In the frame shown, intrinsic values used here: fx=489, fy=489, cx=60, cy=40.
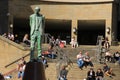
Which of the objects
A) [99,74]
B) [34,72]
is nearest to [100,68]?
[99,74]

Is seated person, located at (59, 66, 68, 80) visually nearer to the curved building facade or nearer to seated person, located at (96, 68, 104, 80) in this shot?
seated person, located at (96, 68, 104, 80)

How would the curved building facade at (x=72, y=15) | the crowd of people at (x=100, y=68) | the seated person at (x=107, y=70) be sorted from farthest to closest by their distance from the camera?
the curved building facade at (x=72, y=15), the seated person at (x=107, y=70), the crowd of people at (x=100, y=68)

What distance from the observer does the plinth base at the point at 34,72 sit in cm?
524

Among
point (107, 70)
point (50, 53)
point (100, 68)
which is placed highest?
point (50, 53)

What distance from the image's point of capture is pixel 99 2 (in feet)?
146

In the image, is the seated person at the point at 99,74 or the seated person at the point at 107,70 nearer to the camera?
the seated person at the point at 99,74

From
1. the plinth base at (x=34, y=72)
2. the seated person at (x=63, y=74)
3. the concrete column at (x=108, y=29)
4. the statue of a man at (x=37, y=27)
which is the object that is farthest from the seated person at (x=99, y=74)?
the plinth base at (x=34, y=72)

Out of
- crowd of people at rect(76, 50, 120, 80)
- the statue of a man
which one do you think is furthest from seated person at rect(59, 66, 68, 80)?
the statue of a man

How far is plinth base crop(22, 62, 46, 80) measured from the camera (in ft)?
17.2

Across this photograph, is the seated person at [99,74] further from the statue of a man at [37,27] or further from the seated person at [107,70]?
the statue of a man at [37,27]

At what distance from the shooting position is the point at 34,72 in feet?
18.2

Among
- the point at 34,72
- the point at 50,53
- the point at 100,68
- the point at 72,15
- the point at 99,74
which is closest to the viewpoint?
the point at 34,72

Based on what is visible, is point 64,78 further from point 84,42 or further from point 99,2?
point 84,42

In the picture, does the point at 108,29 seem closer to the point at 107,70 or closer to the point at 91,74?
the point at 107,70
